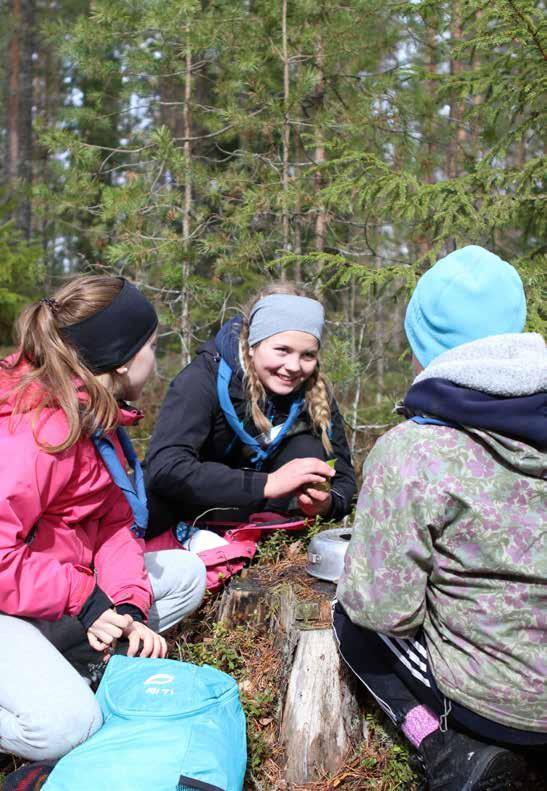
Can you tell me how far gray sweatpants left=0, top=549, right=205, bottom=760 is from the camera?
87.8 inches

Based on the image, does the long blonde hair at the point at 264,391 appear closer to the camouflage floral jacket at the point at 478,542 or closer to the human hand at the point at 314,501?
the human hand at the point at 314,501

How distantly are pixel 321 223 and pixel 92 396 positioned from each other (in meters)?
3.75

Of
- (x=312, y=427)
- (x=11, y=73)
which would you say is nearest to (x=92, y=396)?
(x=312, y=427)

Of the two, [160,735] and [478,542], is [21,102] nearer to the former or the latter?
[160,735]

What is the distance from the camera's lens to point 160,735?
213 centimetres

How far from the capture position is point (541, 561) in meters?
2.05

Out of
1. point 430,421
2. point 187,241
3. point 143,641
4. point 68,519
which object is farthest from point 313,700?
point 187,241

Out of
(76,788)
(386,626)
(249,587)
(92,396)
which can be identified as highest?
(92,396)

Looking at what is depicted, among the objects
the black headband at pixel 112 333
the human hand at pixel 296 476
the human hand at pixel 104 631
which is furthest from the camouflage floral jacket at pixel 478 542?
the human hand at pixel 296 476

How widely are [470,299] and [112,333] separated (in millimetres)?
1310

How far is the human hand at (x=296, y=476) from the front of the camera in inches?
133

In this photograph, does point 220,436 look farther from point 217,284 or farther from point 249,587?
point 217,284

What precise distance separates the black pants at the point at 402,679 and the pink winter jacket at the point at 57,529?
0.80m

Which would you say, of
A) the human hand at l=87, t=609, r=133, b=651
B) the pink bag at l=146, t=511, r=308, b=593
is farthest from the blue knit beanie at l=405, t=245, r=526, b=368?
the pink bag at l=146, t=511, r=308, b=593
